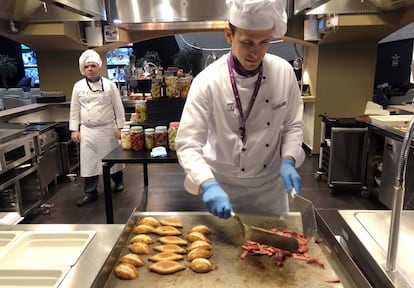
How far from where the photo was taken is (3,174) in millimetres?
2760

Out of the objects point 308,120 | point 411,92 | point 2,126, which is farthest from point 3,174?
point 411,92

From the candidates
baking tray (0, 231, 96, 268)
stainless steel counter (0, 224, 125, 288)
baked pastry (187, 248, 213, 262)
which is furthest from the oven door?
baked pastry (187, 248, 213, 262)

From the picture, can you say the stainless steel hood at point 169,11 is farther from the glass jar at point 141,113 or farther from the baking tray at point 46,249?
the baking tray at point 46,249

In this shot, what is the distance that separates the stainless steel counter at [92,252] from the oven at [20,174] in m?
1.65

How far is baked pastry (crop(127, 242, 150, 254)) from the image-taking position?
117cm

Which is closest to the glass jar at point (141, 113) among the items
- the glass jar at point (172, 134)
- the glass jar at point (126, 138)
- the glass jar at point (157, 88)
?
the glass jar at point (157, 88)

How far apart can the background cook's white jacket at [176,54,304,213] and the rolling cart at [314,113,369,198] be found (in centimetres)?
231

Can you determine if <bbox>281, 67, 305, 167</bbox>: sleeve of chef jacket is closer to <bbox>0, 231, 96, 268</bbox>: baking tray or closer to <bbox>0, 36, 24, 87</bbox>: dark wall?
<bbox>0, 231, 96, 268</bbox>: baking tray

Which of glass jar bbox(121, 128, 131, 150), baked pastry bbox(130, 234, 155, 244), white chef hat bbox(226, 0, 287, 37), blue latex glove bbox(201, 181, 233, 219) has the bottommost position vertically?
baked pastry bbox(130, 234, 155, 244)

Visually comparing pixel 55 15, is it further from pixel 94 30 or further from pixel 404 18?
pixel 404 18

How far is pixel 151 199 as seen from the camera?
358 centimetres

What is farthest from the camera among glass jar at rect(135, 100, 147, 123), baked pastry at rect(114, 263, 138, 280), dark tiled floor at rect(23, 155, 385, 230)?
dark tiled floor at rect(23, 155, 385, 230)

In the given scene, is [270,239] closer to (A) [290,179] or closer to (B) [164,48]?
(A) [290,179]

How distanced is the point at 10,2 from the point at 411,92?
6.08 meters
